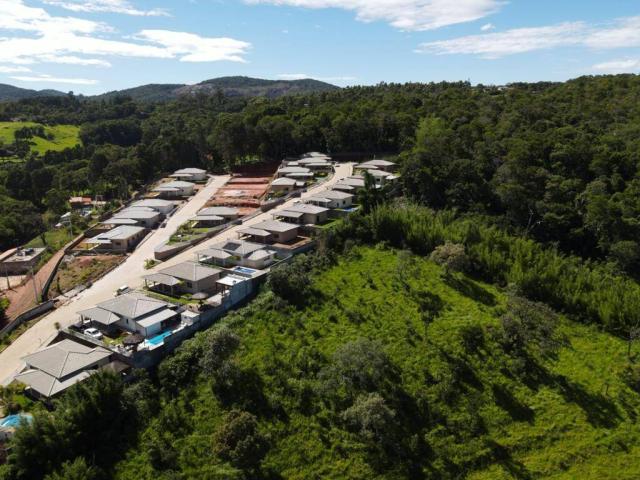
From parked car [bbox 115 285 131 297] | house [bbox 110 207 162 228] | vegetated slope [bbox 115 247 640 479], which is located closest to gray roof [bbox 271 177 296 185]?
house [bbox 110 207 162 228]

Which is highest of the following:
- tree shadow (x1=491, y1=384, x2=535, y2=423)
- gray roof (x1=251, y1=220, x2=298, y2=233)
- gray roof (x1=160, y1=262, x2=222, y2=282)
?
gray roof (x1=251, y1=220, x2=298, y2=233)

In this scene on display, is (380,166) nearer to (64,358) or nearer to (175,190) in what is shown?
(175,190)

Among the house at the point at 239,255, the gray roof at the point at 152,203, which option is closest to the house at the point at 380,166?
the gray roof at the point at 152,203

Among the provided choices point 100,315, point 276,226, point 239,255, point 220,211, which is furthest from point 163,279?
point 220,211

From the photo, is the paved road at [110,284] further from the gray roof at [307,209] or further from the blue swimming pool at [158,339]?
the blue swimming pool at [158,339]

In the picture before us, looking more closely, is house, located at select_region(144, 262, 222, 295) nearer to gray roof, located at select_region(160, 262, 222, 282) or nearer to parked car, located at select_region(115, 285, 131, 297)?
gray roof, located at select_region(160, 262, 222, 282)
